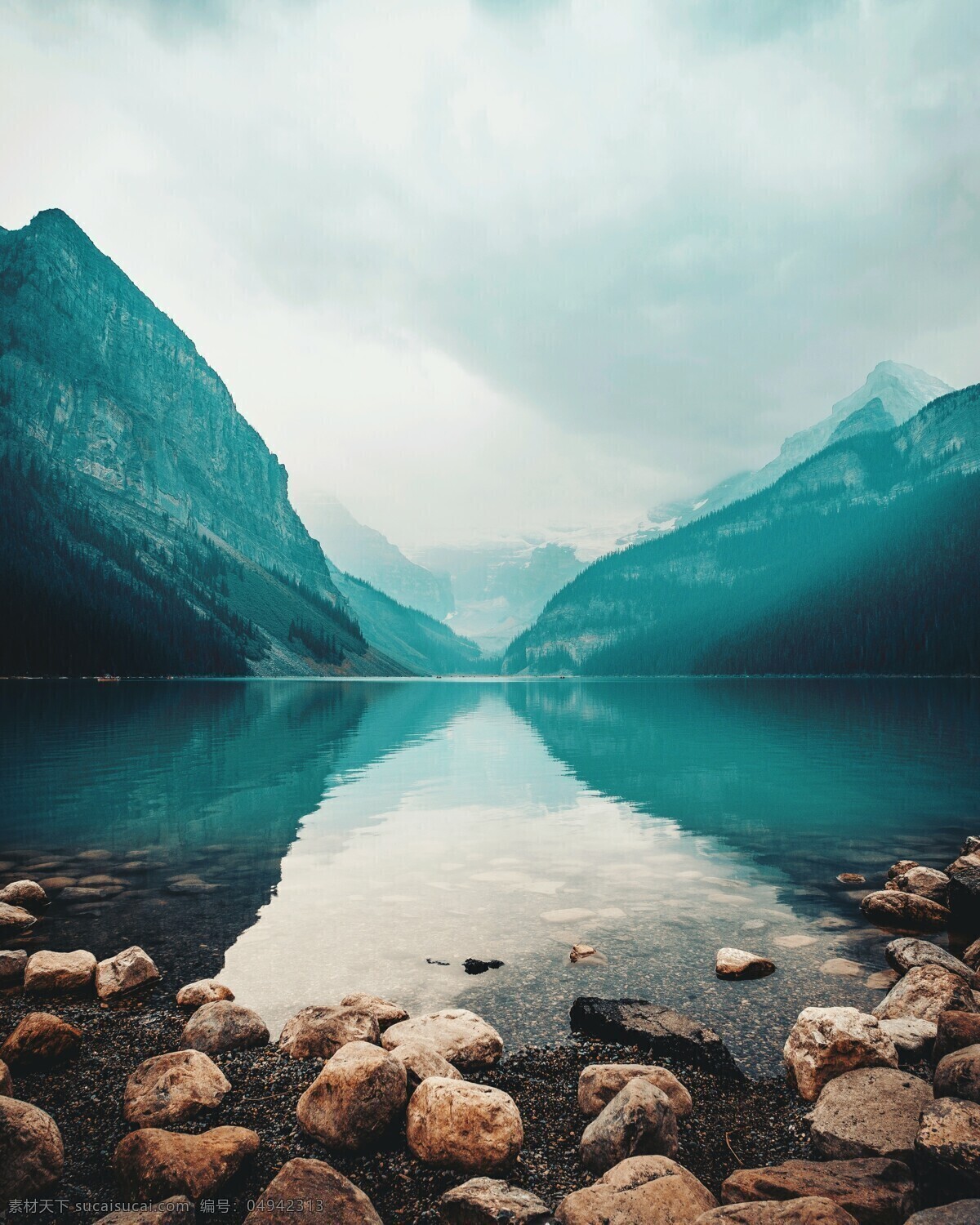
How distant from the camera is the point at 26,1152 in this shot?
695cm

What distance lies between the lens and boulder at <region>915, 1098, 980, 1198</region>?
252 inches

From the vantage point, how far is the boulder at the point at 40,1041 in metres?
9.36

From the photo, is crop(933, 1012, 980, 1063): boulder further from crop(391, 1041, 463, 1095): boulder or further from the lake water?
crop(391, 1041, 463, 1095): boulder

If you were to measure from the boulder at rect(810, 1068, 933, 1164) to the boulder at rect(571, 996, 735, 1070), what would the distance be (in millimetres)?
1612

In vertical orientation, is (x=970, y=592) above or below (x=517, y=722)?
above

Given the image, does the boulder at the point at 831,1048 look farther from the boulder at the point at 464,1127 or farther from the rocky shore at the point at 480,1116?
the boulder at the point at 464,1127

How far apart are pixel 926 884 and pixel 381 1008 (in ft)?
46.7

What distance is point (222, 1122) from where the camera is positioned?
8.23m

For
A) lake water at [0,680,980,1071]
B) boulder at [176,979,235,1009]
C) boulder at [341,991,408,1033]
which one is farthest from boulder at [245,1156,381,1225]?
boulder at [176,979,235,1009]

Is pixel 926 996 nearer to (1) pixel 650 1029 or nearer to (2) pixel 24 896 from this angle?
(1) pixel 650 1029

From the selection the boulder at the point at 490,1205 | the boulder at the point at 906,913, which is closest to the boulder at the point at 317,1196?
the boulder at the point at 490,1205

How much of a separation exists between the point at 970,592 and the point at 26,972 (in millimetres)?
232621

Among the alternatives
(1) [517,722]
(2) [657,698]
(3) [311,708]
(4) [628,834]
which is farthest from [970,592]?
(4) [628,834]

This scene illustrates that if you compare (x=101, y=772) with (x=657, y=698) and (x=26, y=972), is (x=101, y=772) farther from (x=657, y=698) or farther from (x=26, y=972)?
(x=657, y=698)
